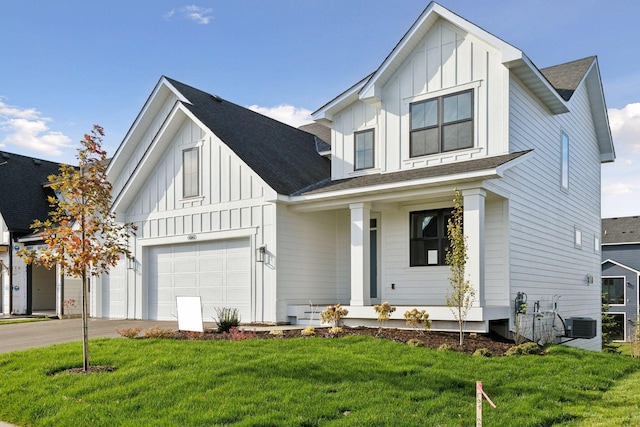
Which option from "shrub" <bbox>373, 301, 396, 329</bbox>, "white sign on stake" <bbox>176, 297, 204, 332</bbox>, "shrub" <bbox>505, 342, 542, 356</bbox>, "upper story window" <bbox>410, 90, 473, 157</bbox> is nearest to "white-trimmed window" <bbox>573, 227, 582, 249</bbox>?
"upper story window" <bbox>410, 90, 473, 157</bbox>

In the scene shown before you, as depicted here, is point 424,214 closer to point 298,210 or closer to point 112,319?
point 298,210

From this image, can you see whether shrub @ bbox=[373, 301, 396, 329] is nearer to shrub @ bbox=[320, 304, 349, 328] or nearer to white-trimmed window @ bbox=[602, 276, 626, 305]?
shrub @ bbox=[320, 304, 349, 328]

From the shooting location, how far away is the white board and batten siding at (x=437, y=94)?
1373 centimetres

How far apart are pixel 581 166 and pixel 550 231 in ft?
15.2

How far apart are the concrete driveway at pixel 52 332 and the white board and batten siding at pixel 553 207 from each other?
29.5 ft

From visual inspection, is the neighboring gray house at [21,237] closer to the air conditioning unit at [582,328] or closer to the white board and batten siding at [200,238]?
the white board and batten siding at [200,238]

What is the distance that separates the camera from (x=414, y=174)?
1376cm

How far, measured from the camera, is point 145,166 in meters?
17.6

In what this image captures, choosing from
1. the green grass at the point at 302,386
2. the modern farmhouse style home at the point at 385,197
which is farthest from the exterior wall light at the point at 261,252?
the green grass at the point at 302,386

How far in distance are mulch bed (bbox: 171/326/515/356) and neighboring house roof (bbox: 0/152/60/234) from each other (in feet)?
49.0

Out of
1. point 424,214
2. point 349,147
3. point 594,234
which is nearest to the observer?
point 424,214

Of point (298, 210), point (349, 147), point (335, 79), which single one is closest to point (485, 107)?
point (349, 147)

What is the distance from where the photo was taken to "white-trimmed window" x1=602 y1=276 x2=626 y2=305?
3741 cm

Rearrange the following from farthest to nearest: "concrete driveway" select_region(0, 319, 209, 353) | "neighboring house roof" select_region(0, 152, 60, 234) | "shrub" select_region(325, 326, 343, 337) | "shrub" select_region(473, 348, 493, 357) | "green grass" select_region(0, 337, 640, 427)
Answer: "neighboring house roof" select_region(0, 152, 60, 234) < "concrete driveway" select_region(0, 319, 209, 353) < "shrub" select_region(325, 326, 343, 337) < "shrub" select_region(473, 348, 493, 357) < "green grass" select_region(0, 337, 640, 427)
